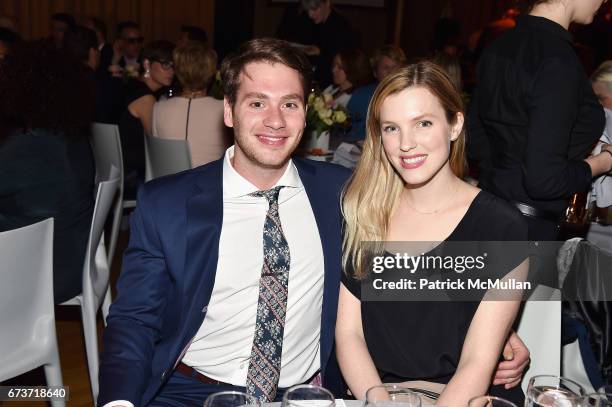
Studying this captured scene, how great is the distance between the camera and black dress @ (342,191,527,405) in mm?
1840

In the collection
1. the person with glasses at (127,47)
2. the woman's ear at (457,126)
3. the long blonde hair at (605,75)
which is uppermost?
the person with glasses at (127,47)

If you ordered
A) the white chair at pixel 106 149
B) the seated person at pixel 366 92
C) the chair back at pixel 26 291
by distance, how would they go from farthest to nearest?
the seated person at pixel 366 92 → the white chair at pixel 106 149 → the chair back at pixel 26 291

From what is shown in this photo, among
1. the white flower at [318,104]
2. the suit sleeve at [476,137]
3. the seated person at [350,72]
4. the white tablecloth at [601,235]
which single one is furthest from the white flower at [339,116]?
the white tablecloth at [601,235]

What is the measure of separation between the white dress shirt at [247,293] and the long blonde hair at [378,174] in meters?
0.12

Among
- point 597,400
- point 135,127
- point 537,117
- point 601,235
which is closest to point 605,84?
point 601,235

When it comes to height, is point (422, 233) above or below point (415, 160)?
below

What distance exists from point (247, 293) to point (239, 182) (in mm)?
315

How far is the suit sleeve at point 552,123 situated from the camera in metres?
2.21

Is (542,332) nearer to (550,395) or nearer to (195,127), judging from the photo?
(550,395)

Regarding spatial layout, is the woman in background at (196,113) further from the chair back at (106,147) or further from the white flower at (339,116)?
the white flower at (339,116)

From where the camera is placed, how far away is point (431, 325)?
1.85 metres

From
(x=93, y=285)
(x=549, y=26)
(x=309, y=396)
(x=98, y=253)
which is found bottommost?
(x=93, y=285)

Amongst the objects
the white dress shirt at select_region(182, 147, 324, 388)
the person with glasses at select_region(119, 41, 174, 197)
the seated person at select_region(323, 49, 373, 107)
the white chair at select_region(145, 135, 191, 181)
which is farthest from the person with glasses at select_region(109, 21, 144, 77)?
the white dress shirt at select_region(182, 147, 324, 388)

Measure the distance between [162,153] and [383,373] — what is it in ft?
8.67
